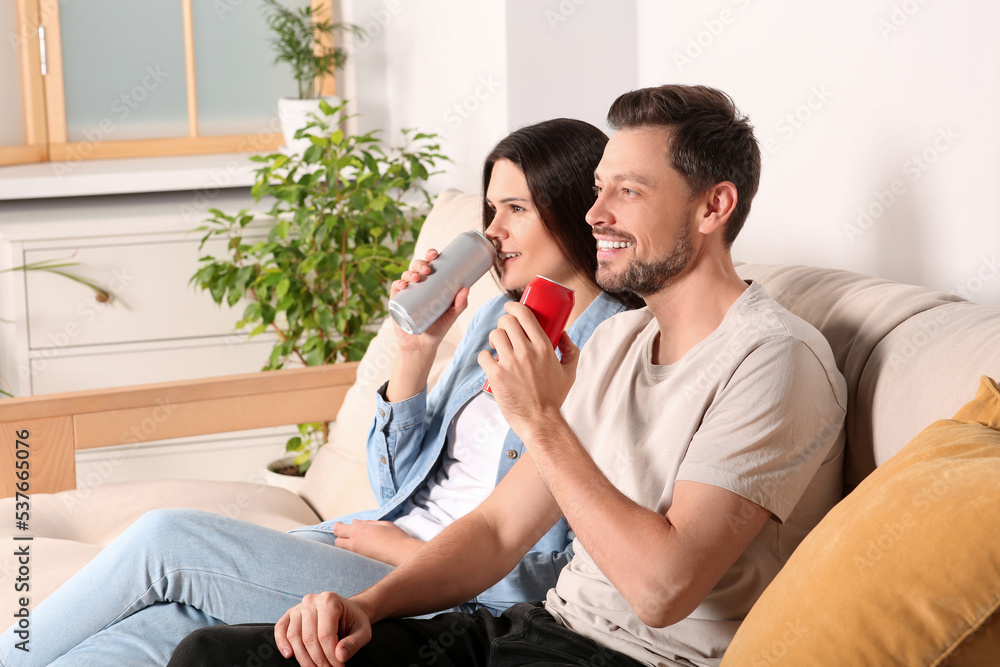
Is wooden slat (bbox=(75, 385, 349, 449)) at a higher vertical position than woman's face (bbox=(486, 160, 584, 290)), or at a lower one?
lower

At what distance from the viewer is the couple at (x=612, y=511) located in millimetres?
895

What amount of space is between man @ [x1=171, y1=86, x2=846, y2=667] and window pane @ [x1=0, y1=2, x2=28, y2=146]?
8.75 feet

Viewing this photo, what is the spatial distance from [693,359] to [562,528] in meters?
0.40

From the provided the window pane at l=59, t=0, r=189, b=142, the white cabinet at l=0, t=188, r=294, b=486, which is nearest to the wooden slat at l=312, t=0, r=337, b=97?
the window pane at l=59, t=0, r=189, b=142

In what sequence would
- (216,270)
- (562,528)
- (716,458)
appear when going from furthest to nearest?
(216,270), (562,528), (716,458)

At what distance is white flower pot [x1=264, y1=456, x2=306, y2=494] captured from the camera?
2.43m

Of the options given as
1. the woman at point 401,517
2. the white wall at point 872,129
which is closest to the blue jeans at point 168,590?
the woman at point 401,517

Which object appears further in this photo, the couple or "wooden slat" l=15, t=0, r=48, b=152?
"wooden slat" l=15, t=0, r=48, b=152

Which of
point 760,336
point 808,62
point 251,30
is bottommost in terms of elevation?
point 760,336

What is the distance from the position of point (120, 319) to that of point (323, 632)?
206cm

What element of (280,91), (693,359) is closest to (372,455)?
(693,359)

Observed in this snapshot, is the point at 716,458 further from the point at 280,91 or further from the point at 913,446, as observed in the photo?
the point at 280,91

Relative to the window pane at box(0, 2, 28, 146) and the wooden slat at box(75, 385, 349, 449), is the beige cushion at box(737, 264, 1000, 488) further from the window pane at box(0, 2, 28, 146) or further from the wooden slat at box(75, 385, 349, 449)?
the window pane at box(0, 2, 28, 146)

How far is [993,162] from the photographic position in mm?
1102
